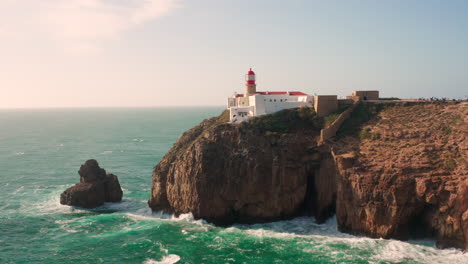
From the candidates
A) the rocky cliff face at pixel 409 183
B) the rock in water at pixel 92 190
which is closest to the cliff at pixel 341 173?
the rocky cliff face at pixel 409 183

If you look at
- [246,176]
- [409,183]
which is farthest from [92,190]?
[409,183]

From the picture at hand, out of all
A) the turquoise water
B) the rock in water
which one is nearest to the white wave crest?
the turquoise water

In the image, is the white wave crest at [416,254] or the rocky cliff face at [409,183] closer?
the white wave crest at [416,254]

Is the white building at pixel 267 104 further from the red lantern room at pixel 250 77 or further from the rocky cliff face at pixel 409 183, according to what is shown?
the rocky cliff face at pixel 409 183

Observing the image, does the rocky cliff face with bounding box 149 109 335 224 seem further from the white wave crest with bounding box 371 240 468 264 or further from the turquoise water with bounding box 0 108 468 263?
the white wave crest with bounding box 371 240 468 264

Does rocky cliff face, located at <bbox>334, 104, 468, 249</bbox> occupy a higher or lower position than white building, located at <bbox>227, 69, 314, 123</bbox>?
lower

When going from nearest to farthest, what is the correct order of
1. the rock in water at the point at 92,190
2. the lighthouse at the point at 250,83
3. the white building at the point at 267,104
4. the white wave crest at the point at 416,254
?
1. the white wave crest at the point at 416,254
2. the rock in water at the point at 92,190
3. the white building at the point at 267,104
4. the lighthouse at the point at 250,83

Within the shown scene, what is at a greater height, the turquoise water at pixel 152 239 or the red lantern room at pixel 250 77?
the red lantern room at pixel 250 77
